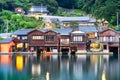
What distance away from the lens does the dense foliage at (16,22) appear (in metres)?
57.5

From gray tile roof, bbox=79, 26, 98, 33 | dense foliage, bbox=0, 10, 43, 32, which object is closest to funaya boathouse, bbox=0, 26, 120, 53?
gray tile roof, bbox=79, 26, 98, 33

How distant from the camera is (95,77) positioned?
26.8 meters

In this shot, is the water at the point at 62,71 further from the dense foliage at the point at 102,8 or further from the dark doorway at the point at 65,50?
the dense foliage at the point at 102,8

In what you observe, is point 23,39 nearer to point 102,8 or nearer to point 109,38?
point 109,38

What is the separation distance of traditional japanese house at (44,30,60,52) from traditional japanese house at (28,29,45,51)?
17.6 inches

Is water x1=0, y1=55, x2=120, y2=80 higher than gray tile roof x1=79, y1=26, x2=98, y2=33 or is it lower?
lower

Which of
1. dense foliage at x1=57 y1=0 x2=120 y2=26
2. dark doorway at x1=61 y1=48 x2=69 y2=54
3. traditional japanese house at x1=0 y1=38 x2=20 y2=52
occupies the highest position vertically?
dense foliage at x1=57 y1=0 x2=120 y2=26

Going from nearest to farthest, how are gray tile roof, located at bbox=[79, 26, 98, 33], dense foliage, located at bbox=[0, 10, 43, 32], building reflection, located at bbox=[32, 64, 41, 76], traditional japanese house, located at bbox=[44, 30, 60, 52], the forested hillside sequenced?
building reflection, located at bbox=[32, 64, 41, 76] < traditional japanese house, located at bbox=[44, 30, 60, 52] < gray tile roof, located at bbox=[79, 26, 98, 33] < dense foliage, located at bbox=[0, 10, 43, 32] < the forested hillside

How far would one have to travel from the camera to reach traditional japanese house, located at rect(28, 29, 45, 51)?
163 feet

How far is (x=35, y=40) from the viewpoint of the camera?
50.0 meters

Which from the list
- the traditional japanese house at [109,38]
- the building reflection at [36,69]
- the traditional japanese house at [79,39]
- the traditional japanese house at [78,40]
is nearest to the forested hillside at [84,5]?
the traditional japanese house at [109,38]

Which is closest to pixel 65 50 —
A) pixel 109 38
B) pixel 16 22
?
pixel 109 38

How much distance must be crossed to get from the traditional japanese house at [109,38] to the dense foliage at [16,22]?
11.4 m

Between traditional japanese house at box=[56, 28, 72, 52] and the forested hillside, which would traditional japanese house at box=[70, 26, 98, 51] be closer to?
traditional japanese house at box=[56, 28, 72, 52]
